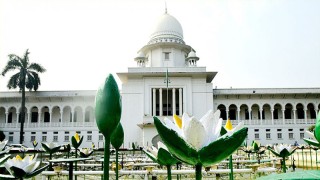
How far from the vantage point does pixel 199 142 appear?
34.3 inches

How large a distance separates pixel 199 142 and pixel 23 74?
26.7m

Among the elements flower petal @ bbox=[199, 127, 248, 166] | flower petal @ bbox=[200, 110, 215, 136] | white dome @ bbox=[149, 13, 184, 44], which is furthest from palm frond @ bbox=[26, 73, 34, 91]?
flower petal @ bbox=[199, 127, 248, 166]

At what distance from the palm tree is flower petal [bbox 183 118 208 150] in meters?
26.3


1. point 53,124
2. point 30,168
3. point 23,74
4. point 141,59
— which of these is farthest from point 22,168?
point 53,124

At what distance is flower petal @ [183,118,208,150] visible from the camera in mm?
872

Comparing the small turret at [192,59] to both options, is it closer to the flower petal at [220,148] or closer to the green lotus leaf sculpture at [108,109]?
the green lotus leaf sculpture at [108,109]

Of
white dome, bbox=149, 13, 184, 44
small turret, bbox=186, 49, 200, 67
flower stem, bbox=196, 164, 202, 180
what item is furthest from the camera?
white dome, bbox=149, 13, 184, 44

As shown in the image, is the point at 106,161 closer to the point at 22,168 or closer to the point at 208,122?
the point at 208,122

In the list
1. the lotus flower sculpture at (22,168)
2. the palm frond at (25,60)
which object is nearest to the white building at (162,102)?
the palm frond at (25,60)

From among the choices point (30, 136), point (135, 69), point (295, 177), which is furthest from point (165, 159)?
point (30, 136)

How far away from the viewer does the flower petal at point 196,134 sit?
872 mm

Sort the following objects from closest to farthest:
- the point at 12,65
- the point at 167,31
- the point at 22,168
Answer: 1. the point at 22,168
2. the point at 12,65
3. the point at 167,31

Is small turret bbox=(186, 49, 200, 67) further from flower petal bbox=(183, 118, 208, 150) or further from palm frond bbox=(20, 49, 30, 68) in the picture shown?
flower petal bbox=(183, 118, 208, 150)

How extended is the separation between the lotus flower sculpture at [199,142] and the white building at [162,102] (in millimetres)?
25140
